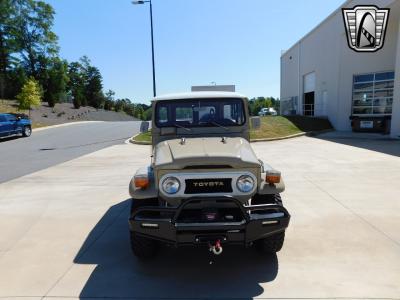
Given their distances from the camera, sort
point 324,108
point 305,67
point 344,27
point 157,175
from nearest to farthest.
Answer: point 157,175
point 344,27
point 324,108
point 305,67

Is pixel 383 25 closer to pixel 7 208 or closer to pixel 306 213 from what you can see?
pixel 306 213

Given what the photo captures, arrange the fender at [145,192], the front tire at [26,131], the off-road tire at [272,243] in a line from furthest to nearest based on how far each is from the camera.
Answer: the front tire at [26,131] → the off-road tire at [272,243] → the fender at [145,192]

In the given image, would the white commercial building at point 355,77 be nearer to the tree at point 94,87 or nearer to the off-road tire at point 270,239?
the off-road tire at point 270,239

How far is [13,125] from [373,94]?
77.0ft

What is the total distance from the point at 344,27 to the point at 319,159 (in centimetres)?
1393

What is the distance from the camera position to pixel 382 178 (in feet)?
29.1

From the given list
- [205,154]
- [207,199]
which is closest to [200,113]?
[205,154]

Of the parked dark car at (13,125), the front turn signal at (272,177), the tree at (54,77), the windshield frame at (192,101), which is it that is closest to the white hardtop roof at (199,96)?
the windshield frame at (192,101)

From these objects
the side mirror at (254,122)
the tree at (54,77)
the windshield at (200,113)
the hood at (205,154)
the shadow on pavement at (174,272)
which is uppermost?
the tree at (54,77)

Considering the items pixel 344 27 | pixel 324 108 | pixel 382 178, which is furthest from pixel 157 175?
pixel 324 108

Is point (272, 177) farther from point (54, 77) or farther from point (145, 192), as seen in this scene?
point (54, 77)

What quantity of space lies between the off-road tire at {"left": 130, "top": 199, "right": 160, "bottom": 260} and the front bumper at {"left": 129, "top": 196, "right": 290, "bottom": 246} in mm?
402

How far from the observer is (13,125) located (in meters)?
21.6

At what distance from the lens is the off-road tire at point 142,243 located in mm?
4195
